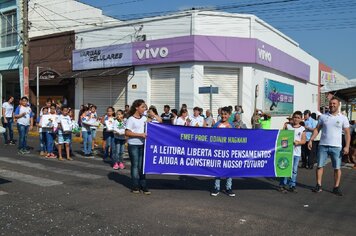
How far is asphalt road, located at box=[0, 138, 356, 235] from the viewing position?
17.0 feet

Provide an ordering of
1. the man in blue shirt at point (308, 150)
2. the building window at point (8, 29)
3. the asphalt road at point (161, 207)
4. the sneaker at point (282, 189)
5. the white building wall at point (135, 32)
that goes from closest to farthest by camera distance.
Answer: the asphalt road at point (161, 207) < the sneaker at point (282, 189) < the man in blue shirt at point (308, 150) < the white building wall at point (135, 32) < the building window at point (8, 29)

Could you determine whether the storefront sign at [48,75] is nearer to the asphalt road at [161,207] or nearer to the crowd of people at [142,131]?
the crowd of people at [142,131]

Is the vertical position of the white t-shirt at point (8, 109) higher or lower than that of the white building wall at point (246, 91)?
lower

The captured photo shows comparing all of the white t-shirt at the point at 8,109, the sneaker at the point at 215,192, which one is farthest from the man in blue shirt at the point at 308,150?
the white t-shirt at the point at 8,109

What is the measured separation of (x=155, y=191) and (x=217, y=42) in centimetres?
1119

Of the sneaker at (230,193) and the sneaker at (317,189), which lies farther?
the sneaker at (317,189)

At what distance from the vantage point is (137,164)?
7.15 m

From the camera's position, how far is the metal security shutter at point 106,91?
20.3m

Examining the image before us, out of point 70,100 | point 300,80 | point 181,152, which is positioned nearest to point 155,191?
point 181,152

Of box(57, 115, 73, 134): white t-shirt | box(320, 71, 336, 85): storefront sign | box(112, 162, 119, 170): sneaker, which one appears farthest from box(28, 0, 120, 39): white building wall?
box(320, 71, 336, 85): storefront sign

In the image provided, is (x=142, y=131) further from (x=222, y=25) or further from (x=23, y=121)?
(x=222, y=25)

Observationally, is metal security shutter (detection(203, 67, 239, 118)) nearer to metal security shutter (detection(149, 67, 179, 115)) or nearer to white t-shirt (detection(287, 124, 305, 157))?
metal security shutter (detection(149, 67, 179, 115))

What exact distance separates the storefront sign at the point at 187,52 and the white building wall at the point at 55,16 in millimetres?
5482

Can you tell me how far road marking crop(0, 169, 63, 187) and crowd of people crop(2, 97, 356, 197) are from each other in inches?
74.3
